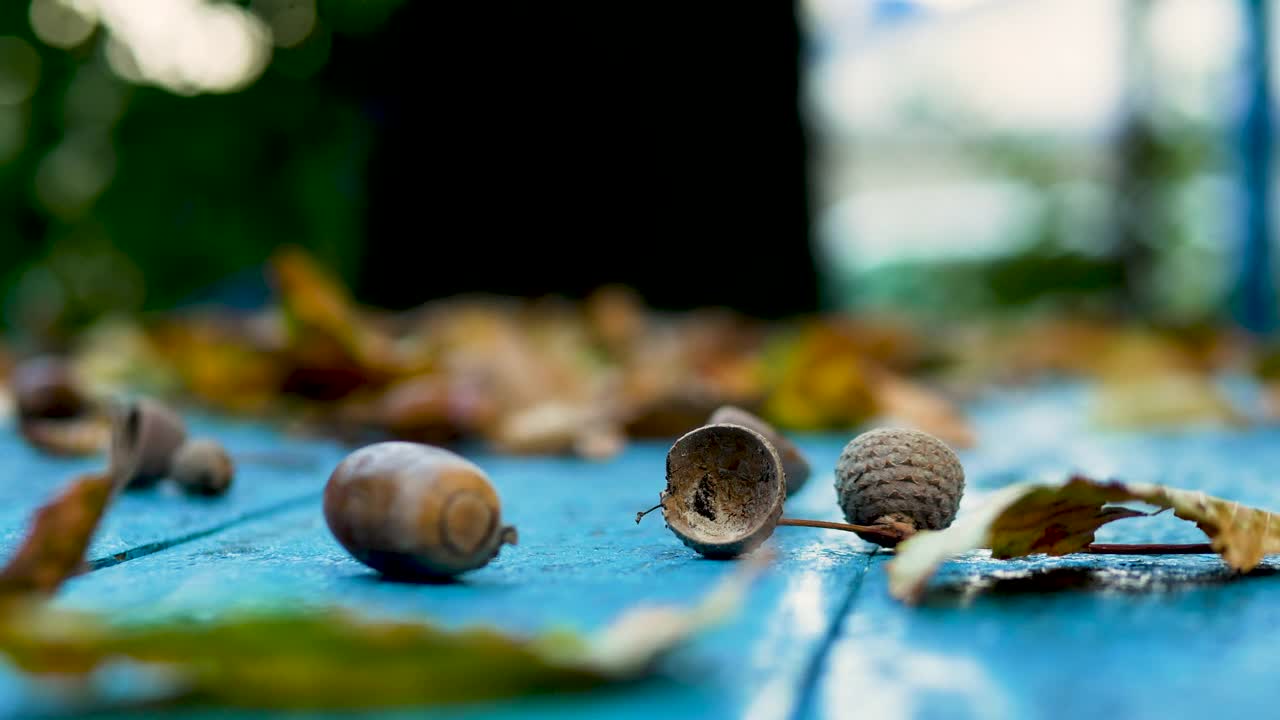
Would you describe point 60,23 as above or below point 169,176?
above

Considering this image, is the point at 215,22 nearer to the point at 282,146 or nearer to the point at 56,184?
the point at 282,146

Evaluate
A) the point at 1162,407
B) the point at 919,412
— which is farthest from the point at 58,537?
the point at 1162,407

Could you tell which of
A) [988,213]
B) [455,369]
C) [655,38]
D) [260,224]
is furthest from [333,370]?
[988,213]

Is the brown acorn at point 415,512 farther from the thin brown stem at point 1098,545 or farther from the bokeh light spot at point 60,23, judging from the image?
the bokeh light spot at point 60,23

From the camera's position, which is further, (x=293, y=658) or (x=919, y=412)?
(x=919, y=412)

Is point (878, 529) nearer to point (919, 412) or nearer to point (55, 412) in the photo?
point (919, 412)

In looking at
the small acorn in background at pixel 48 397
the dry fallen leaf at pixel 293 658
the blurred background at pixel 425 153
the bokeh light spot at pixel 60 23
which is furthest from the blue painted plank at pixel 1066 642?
the bokeh light spot at pixel 60 23

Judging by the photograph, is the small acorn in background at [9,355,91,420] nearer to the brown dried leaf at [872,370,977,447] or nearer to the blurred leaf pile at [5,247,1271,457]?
the blurred leaf pile at [5,247,1271,457]

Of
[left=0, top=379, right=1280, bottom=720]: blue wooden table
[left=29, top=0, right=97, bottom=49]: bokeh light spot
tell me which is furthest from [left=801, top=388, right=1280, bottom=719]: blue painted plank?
[left=29, top=0, right=97, bottom=49]: bokeh light spot
